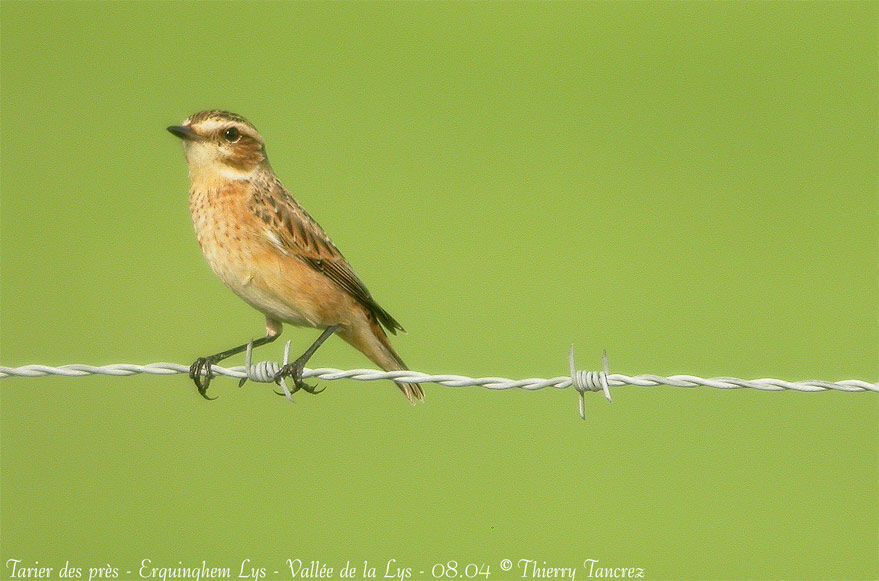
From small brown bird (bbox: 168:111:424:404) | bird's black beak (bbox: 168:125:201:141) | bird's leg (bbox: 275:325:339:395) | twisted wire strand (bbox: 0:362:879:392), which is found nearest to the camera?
twisted wire strand (bbox: 0:362:879:392)

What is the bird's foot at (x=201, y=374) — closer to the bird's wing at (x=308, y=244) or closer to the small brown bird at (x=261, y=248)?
the small brown bird at (x=261, y=248)

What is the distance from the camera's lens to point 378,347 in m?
7.30

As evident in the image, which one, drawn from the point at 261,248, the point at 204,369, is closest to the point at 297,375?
the point at 204,369

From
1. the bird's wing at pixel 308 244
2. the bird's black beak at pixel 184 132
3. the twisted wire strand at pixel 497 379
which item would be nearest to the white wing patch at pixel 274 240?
the bird's wing at pixel 308 244

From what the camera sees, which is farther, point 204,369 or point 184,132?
point 184,132

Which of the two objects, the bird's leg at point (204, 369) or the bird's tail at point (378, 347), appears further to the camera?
the bird's tail at point (378, 347)

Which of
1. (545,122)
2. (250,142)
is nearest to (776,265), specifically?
(545,122)

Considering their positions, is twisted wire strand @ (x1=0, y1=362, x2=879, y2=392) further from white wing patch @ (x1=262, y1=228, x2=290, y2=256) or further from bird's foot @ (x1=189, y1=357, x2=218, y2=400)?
white wing patch @ (x1=262, y1=228, x2=290, y2=256)

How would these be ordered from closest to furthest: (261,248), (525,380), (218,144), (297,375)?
(525,380) → (297,375) → (261,248) → (218,144)

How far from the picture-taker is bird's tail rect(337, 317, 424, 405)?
719cm

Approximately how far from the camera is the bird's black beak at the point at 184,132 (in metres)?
6.99

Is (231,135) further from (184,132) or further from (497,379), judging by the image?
(497,379)

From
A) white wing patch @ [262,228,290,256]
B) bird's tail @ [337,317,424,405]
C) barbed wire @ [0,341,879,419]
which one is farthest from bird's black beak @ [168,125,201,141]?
barbed wire @ [0,341,879,419]

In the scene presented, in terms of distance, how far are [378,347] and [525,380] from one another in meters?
2.20
